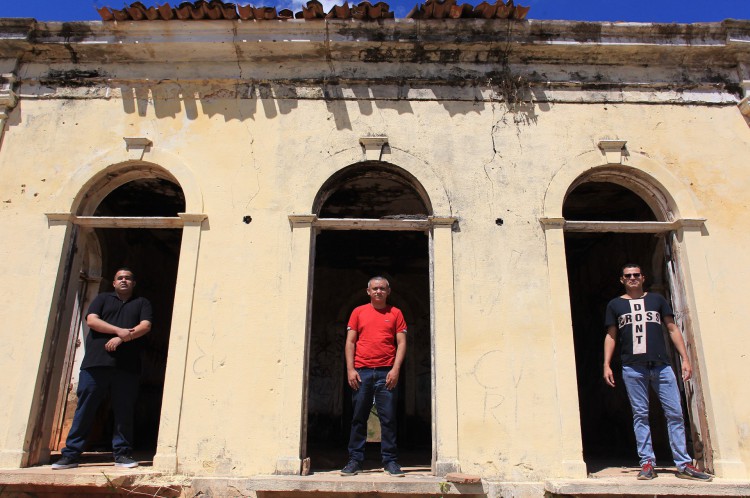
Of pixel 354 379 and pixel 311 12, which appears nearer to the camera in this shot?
pixel 354 379

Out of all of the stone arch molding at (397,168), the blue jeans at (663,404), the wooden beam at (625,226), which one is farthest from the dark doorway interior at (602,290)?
the stone arch molding at (397,168)

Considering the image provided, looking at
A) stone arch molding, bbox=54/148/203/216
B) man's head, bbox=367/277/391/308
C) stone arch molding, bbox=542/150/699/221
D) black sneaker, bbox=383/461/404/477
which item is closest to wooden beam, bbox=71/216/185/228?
stone arch molding, bbox=54/148/203/216

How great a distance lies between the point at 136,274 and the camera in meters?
9.16

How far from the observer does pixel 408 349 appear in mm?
10828

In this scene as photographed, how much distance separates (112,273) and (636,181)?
22.6 feet

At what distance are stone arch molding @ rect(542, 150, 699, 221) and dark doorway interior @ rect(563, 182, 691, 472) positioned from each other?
1.48 meters

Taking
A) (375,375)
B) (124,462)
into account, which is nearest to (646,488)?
(375,375)

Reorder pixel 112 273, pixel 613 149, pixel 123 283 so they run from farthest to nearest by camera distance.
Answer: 1. pixel 112 273
2. pixel 613 149
3. pixel 123 283

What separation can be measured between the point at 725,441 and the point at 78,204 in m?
6.84

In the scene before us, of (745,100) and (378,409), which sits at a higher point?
(745,100)

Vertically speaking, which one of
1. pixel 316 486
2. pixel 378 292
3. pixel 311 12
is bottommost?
pixel 316 486

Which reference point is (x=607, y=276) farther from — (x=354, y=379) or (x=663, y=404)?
(x=354, y=379)

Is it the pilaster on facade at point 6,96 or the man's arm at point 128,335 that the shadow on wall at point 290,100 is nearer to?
the pilaster on facade at point 6,96

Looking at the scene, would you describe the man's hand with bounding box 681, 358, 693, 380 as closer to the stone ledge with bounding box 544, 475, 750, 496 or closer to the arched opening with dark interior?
the stone ledge with bounding box 544, 475, 750, 496
